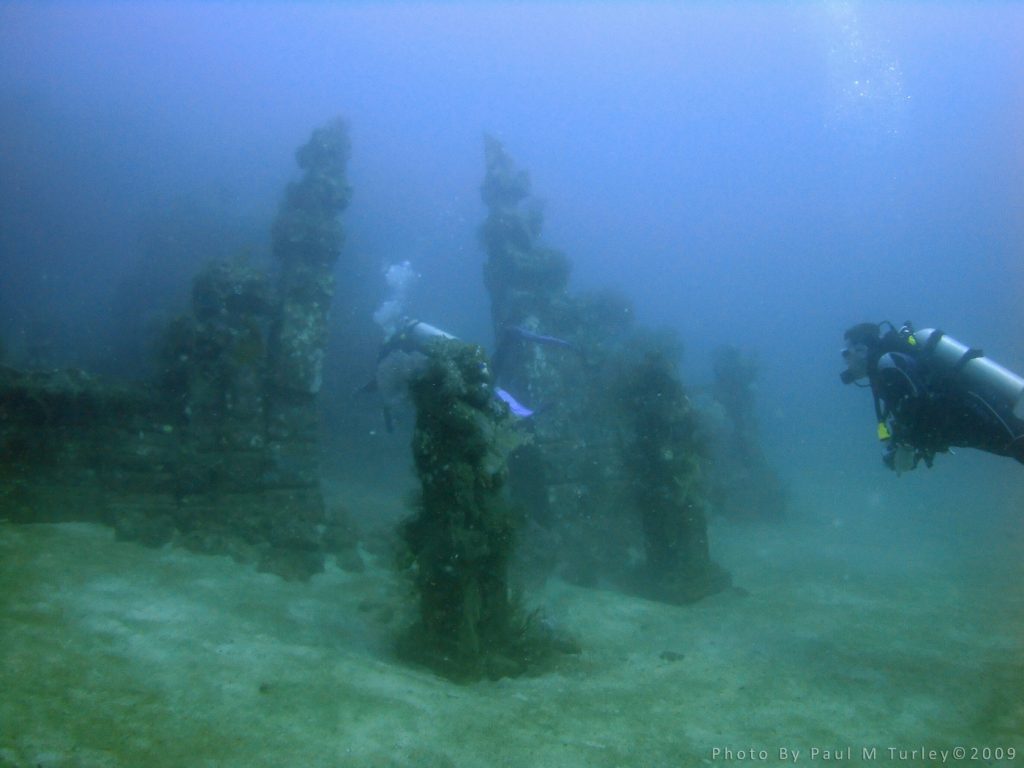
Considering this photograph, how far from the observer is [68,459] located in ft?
28.0

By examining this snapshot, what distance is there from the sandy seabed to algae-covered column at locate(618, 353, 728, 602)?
65 centimetres

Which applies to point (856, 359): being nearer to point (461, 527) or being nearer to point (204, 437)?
point (461, 527)

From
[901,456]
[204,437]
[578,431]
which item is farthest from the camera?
[578,431]

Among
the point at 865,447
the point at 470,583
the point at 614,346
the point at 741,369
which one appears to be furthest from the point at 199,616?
the point at 865,447

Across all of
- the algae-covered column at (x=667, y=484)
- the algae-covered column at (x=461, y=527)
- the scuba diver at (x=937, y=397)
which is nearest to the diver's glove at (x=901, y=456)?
the scuba diver at (x=937, y=397)

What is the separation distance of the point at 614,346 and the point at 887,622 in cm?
1224

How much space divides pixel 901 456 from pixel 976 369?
1.32 meters

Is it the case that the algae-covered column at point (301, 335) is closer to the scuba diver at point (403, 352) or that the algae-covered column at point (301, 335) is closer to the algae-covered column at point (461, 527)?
the scuba diver at point (403, 352)

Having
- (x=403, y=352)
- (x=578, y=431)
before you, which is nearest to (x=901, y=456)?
(x=578, y=431)

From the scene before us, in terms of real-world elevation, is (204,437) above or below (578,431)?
below

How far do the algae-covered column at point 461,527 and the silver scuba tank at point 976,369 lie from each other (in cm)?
546

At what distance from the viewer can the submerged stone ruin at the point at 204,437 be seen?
27.3 feet

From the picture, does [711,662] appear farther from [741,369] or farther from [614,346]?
[741,369]

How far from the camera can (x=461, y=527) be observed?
6.24 m
